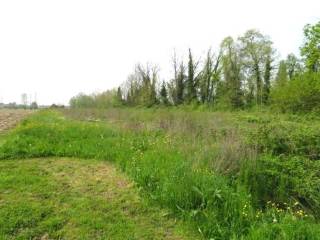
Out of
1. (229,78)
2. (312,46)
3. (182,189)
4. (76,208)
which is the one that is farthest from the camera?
(229,78)

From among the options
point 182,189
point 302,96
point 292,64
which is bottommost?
point 182,189

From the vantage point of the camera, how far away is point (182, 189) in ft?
15.1

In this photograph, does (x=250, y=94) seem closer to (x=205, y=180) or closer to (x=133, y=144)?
(x=133, y=144)

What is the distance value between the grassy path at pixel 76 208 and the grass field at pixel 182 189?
0.6 inches

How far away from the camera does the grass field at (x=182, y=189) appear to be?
150 inches

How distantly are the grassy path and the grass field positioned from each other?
0.02m

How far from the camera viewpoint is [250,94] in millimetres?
36531

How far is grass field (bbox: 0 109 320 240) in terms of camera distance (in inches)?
150

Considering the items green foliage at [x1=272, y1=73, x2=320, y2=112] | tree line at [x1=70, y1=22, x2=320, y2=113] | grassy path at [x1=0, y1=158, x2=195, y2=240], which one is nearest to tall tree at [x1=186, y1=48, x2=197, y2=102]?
tree line at [x1=70, y1=22, x2=320, y2=113]

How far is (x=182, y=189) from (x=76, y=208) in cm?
170

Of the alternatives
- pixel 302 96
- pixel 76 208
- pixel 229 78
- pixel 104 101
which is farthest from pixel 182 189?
pixel 104 101

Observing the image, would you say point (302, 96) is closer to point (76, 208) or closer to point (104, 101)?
point (76, 208)

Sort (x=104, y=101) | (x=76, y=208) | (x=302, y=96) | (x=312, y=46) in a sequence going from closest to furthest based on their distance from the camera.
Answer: (x=76, y=208) < (x=302, y=96) < (x=312, y=46) < (x=104, y=101)

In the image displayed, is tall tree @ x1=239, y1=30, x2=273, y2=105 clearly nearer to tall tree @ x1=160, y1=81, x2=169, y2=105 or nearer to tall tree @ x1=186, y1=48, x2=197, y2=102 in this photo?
tall tree @ x1=186, y1=48, x2=197, y2=102
